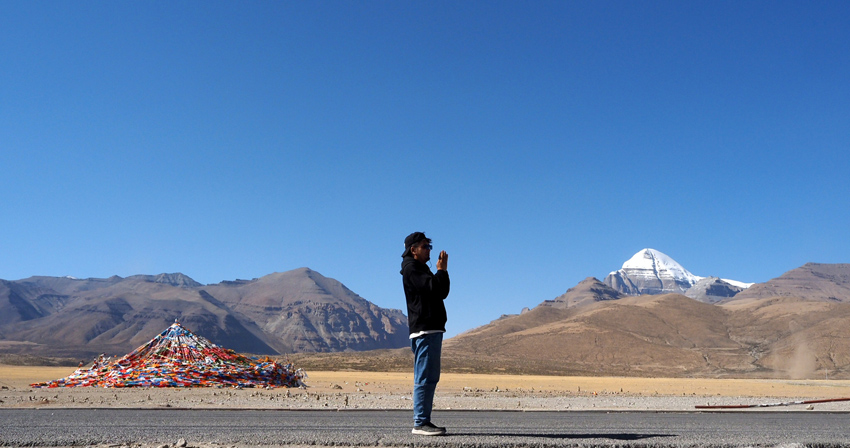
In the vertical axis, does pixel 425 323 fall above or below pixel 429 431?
above

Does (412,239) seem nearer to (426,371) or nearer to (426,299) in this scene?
(426,299)

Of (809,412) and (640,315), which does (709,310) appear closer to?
Result: (640,315)

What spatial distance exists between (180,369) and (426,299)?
1650 centimetres

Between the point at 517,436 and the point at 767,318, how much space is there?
15270cm

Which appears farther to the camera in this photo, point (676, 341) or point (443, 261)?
point (676, 341)

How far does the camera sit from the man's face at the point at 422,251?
7.54 meters

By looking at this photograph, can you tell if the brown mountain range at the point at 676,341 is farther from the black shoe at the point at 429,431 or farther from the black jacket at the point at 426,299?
the black shoe at the point at 429,431

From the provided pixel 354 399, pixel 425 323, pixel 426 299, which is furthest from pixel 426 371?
pixel 354 399

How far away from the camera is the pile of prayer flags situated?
20828 mm

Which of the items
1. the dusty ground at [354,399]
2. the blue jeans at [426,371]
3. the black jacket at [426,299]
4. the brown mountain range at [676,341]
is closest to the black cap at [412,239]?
the black jacket at [426,299]


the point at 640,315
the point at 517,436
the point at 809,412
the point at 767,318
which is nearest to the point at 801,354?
the point at 767,318

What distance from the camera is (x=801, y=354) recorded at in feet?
328

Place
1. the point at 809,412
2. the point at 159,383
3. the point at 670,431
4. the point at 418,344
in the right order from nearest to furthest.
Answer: the point at 418,344 < the point at 670,431 < the point at 809,412 < the point at 159,383

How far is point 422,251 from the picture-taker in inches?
297
